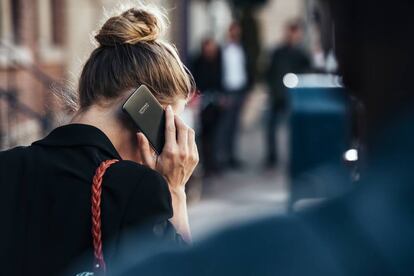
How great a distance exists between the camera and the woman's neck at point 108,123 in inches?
80.1

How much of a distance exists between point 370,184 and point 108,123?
1151 millimetres

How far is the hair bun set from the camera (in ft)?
7.00

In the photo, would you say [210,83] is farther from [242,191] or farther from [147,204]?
[147,204]

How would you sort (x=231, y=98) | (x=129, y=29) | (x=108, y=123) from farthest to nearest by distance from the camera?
(x=231, y=98) → (x=129, y=29) → (x=108, y=123)

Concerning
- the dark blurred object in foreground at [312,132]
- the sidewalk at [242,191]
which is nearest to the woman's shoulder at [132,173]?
the dark blurred object in foreground at [312,132]

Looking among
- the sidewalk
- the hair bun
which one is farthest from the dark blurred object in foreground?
Answer: the hair bun

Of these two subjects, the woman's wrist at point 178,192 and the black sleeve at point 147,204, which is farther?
the woman's wrist at point 178,192

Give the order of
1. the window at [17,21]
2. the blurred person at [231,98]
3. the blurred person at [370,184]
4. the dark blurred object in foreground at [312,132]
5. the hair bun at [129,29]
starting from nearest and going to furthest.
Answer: the blurred person at [370,184]
the hair bun at [129,29]
the dark blurred object in foreground at [312,132]
the blurred person at [231,98]
the window at [17,21]

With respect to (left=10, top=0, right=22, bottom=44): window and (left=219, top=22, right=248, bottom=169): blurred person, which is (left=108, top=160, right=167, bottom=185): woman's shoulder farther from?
(left=10, top=0, right=22, bottom=44): window

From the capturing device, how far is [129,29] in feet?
7.04

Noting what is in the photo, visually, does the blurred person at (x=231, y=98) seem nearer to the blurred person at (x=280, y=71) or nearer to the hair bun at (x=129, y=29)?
the blurred person at (x=280, y=71)

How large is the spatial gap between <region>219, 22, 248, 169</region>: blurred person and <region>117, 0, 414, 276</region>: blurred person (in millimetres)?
10175

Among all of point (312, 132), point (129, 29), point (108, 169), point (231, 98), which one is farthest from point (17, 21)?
point (108, 169)

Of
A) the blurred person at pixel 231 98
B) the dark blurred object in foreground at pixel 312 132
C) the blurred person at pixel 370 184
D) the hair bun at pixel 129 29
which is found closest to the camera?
the blurred person at pixel 370 184
